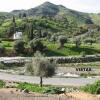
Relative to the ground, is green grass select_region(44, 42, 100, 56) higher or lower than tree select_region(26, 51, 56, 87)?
lower

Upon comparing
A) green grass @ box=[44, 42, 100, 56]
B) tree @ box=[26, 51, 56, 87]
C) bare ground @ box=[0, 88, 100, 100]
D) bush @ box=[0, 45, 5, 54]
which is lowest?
green grass @ box=[44, 42, 100, 56]

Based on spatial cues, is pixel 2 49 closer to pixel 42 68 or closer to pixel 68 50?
pixel 68 50

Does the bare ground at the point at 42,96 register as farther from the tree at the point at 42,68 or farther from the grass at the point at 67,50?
the grass at the point at 67,50

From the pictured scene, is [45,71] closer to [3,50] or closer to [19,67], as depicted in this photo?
[19,67]

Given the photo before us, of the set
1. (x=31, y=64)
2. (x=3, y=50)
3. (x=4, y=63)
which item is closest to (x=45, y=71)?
(x=31, y=64)

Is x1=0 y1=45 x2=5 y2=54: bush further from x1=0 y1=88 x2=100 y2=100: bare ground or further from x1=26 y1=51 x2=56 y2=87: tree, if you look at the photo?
x1=0 y1=88 x2=100 y2=100: bare ground

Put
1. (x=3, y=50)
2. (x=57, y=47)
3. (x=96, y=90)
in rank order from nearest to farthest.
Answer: (x=96, y=90)
(x=3, y=50)
(x=57, y=47)

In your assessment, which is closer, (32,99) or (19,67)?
(32,99)

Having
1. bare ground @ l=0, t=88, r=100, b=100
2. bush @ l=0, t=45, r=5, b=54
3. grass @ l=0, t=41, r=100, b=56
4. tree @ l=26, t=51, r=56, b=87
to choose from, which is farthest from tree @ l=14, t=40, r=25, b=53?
bare ground @ l=0, t=88, r=100, b=100

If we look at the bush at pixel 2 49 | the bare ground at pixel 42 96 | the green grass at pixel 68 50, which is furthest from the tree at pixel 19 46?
the bare ground at pixel 42 96

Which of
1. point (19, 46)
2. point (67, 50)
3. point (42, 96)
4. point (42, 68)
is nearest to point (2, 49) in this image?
point (19, 46)

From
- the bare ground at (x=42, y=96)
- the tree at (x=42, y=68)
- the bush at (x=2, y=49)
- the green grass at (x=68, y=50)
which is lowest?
the green grass at (x=68, y=50)

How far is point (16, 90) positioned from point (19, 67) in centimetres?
7248

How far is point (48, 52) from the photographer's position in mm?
117875
